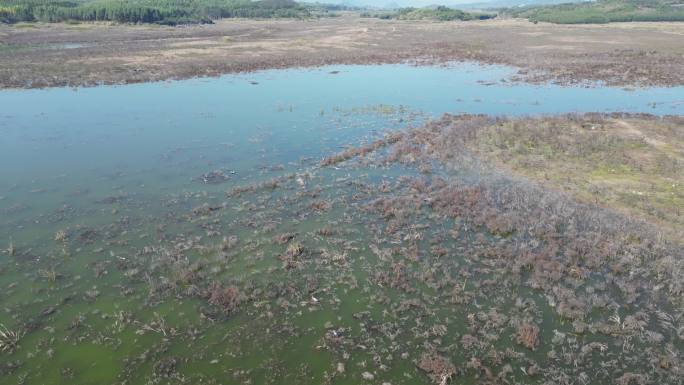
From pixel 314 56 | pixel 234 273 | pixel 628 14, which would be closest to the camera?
pixel 234 273

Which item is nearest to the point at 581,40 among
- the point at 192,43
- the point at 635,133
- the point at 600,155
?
the point at 635,133

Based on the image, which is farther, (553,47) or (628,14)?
(628,14)

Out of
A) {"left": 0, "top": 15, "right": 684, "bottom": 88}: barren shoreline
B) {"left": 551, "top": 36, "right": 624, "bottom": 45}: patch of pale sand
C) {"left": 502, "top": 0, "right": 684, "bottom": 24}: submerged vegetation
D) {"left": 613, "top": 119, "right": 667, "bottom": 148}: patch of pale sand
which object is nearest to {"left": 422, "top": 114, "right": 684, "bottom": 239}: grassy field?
{"left": 613, "top": 119, "right": 667, "bottom": 148}: patch of pale sand

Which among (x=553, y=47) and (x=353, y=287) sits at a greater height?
(x=553, y=47)

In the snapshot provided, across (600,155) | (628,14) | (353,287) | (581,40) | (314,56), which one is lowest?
(353,287)

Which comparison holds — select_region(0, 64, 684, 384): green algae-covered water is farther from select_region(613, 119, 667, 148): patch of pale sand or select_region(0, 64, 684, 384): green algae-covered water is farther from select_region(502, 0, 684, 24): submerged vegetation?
select_region(502, 0, 684, 24): submerged vegetation

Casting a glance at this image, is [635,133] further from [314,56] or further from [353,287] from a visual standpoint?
[314,56]

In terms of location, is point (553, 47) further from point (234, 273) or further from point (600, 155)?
point (234, 273)

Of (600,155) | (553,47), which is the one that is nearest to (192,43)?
(553,47)

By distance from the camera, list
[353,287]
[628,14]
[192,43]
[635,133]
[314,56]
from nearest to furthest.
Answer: [353,287]
[635,133]
[314,56]
[192,43]
[628,14]

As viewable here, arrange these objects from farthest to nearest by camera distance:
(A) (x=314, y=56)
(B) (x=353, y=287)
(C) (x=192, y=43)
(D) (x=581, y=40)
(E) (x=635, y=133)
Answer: (D) (x=581, y=40), (C) (x=192, y=43), (A) (x=314, y=56), (E) (x=635, y=133), (B) (x=353, y=287)
